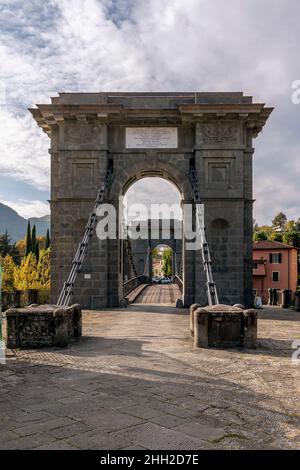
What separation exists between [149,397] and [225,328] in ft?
10.6

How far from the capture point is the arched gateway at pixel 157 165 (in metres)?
15.1

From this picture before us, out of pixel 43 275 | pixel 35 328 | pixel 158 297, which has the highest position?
pixel 35 328

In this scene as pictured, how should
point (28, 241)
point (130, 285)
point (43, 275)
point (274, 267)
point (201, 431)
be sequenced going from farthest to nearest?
point (28, 241), point (274, 267), point (43, 275), point (130, 285), point (201, 431)

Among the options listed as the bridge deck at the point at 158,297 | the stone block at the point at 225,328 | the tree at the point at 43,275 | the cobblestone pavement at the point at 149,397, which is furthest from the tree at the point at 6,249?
the cobblestone pavement at the point at 149,397

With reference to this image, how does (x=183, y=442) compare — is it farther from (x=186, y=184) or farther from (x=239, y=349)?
(x=186, y=184)

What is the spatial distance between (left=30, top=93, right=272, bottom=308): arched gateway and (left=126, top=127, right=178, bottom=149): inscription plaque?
0.12 ft

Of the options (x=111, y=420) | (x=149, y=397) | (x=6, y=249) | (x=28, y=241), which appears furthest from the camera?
(x=6, y=249)

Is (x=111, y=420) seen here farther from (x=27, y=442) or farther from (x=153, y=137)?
(x=153, y=137)

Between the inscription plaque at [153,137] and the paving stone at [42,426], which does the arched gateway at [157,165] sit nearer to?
the inscription plaque at [153,137]

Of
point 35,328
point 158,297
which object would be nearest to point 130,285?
point 158,297

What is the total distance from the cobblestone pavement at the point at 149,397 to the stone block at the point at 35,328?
0.29 meters

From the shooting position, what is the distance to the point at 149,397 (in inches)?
175

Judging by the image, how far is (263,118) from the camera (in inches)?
617
